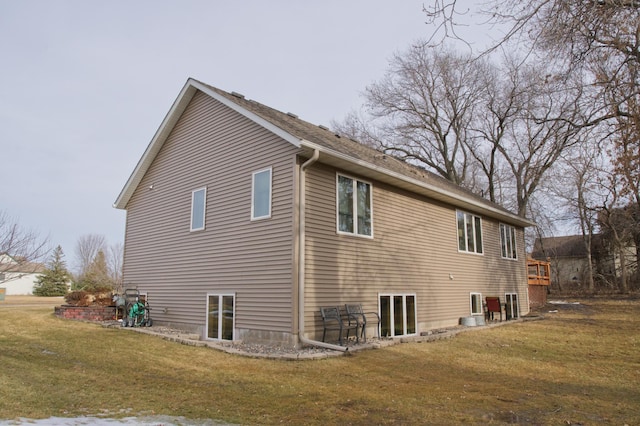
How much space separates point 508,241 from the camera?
17.8 metres

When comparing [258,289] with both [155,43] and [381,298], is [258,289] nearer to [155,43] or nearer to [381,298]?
[381,298]

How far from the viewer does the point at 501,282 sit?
54.7 ft

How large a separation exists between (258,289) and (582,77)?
7.28 meters

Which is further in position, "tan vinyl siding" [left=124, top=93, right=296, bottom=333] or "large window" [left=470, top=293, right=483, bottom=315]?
"large window" [left=470, top=293, right=483, bottom=315]

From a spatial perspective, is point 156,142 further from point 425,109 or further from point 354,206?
point 425,109

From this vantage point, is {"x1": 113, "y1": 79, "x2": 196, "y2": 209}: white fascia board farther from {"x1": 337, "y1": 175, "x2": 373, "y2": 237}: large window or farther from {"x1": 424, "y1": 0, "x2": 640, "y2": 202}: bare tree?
{"x1": 424, "y1": 0, "x2": 640, "y2": 202}: bare tree

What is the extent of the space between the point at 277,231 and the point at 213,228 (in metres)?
2.52

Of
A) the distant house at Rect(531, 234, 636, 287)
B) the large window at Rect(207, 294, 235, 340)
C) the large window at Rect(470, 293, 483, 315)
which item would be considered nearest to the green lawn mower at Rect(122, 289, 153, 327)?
the large window at Rect(207, 294, 235, 340)

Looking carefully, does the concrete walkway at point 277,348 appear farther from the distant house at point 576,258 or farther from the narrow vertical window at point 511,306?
the distant house at point 576,258

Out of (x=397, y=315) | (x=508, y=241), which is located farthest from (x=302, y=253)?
(x=508, y=241)

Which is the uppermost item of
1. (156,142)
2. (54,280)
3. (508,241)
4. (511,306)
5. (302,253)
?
(156,142)

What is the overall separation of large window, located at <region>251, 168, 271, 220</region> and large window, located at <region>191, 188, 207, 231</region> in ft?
6.79

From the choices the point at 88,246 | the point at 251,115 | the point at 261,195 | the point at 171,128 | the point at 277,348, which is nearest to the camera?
the point at 277,348

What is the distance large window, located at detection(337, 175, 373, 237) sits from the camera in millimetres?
9859
